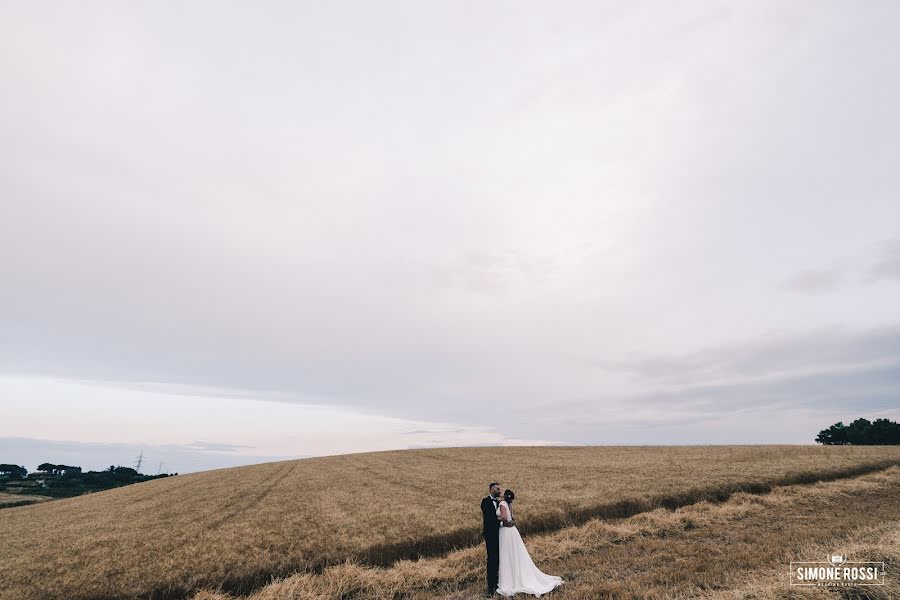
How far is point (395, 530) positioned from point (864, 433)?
342 feet

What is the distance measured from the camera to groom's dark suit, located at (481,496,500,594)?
39.7 feet

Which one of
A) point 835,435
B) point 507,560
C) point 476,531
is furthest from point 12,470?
point 835,435

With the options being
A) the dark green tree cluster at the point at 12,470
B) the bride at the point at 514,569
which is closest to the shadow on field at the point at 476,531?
the bride at the point at 514,569

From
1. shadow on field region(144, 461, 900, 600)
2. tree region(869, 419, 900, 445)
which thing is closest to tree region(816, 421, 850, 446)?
tree region(869, 419, 900, 445)

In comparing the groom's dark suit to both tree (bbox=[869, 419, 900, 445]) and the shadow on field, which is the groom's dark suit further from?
tree (bbox=[869, 419, 900, 445])

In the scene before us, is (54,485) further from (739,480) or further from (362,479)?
(739,480)

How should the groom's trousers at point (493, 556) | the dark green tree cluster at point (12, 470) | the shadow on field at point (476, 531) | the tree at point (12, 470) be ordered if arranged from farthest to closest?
the tree at point (12, 470) < the dark green tree cluster at point (12, 470) < the shadow on field at point (476, 531) < the groom's trousers at point (493, 556)

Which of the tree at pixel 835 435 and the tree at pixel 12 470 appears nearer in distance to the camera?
the tree at pixel 835 435

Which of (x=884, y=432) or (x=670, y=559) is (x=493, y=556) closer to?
(x=670, y=559)

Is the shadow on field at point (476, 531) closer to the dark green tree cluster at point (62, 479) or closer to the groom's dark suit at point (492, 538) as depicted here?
the groom's dark suit at point (492, 538)

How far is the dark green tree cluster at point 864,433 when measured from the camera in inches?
2972

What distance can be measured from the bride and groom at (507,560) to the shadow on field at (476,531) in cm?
390

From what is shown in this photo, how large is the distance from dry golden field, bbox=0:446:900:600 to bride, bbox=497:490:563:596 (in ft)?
2.14

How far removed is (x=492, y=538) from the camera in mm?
12289
